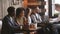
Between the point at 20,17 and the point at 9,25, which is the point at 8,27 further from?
the point at 20,17

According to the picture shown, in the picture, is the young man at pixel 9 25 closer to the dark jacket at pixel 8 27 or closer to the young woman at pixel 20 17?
the dark jacket at pixel 8 27

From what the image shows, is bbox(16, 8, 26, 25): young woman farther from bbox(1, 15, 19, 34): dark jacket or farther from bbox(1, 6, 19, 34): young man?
bbox(1, 15, 19, 34): dark jacket

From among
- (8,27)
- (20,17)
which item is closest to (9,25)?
(8,27)

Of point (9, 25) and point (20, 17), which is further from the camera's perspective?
point (20, 17)

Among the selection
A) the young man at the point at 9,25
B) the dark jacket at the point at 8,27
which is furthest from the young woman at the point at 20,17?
the dark jacket at the point at 8,27

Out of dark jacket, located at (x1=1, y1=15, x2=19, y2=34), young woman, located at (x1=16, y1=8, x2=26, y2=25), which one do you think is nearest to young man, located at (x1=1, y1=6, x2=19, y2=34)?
dark jacket, located at (x1=1, y1=15, x2=19, y2=34)

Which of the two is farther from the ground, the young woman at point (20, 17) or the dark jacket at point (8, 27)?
the young woman at point (20, 17)

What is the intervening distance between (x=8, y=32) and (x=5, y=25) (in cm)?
15

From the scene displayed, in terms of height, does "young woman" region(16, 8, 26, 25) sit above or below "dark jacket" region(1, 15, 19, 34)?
above

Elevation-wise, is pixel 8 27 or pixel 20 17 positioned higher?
pixel 20 17

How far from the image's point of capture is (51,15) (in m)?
6.20

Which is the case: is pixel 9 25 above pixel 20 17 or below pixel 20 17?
below

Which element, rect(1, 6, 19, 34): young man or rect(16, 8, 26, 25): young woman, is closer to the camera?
rect(1, 6, 19, 34): young man

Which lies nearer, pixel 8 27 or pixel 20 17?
pixel 8 27
